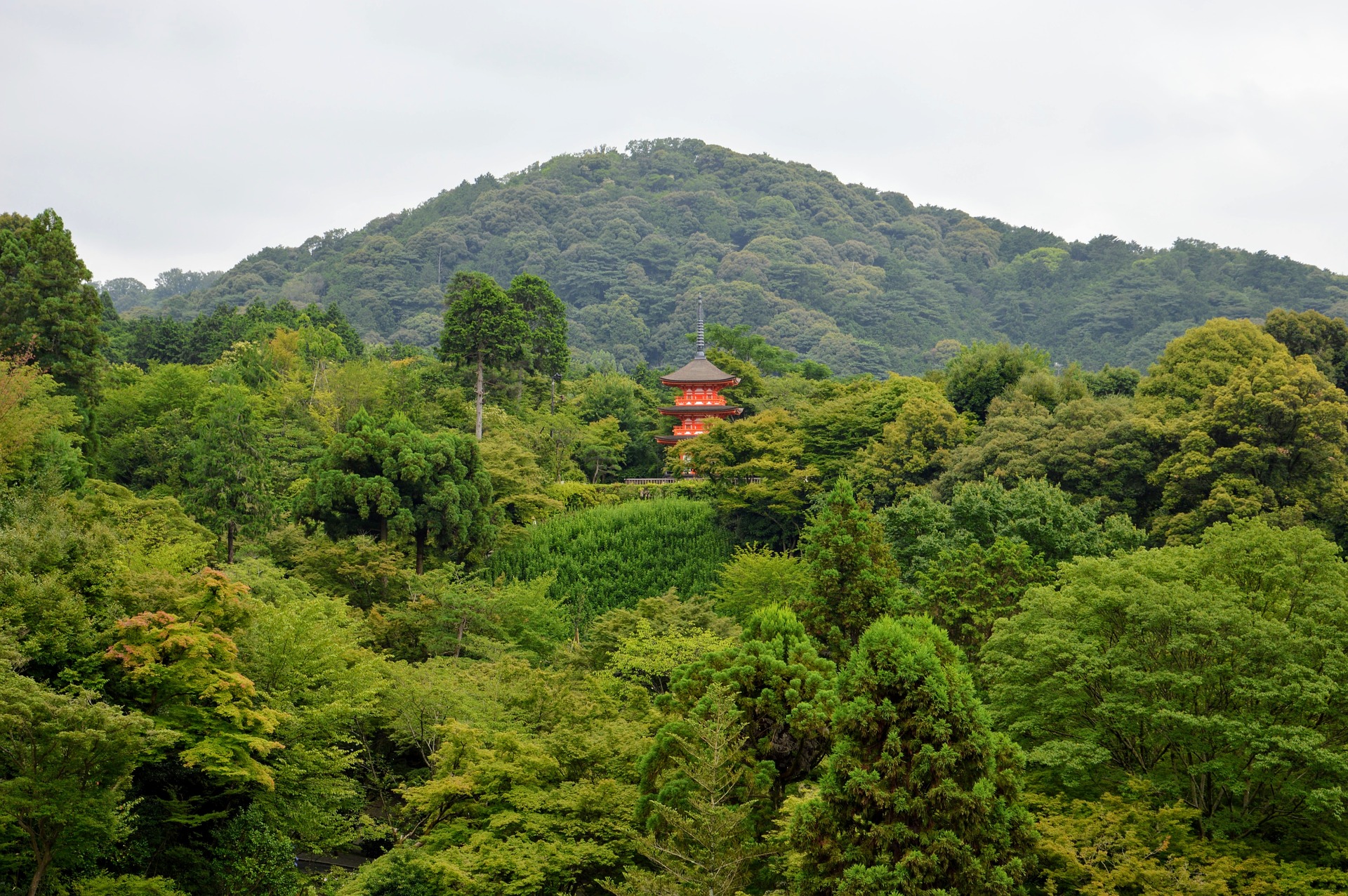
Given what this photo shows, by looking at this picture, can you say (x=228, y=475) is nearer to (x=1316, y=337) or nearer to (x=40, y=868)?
(x=40, y=868)

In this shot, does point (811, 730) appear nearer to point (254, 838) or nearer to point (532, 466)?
point (254, 838)

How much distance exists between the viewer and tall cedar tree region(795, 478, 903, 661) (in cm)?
1518

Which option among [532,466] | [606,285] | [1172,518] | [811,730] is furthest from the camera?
[606,285]

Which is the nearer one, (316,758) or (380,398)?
(316,758)

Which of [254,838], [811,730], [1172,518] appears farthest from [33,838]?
[1172,518]

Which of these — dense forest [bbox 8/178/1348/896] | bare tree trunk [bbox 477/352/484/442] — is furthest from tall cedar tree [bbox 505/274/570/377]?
bare tree trunk [bbox 477/352/484/442]

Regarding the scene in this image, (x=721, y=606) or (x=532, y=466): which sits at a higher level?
(x=532, y=466)

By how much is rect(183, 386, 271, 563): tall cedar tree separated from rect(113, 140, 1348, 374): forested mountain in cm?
5985

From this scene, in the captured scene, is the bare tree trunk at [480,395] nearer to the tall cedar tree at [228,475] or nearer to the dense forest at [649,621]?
the dense forest at [649,621]

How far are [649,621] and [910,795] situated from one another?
1146cm

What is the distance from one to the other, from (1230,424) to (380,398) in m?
22.9

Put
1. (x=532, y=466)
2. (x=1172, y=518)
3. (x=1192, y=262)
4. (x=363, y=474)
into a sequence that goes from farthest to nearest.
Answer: (x=1192, y=262), (x=532, y=466), (x=363, y=474), (x=1172, y=518)

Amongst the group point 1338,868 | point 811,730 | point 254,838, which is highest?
point 811,730

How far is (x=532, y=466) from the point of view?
99.1 ft
